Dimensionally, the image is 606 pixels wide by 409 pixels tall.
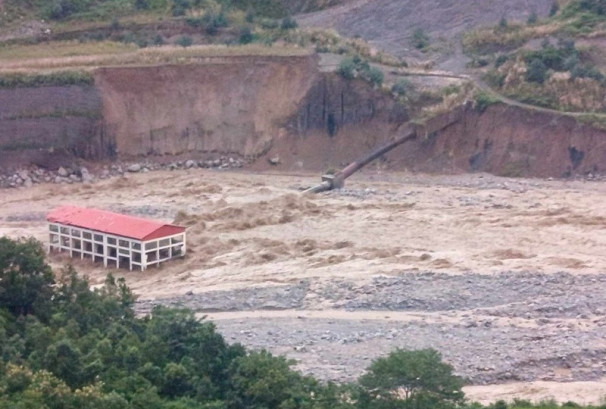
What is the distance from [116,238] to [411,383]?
18219 millimetres

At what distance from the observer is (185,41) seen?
197 ft

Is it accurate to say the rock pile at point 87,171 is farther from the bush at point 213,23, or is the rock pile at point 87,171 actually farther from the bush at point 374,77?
the bush at point 213,23

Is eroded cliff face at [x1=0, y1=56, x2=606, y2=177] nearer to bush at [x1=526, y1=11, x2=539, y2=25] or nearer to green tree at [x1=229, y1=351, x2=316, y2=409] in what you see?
bush at [x1=526, y1=11, x2=539, y2=25]

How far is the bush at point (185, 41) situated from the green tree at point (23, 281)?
31894mm

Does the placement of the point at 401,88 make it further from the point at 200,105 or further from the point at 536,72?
the point at 200,105

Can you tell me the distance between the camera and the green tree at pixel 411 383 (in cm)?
2297

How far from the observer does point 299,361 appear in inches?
1160

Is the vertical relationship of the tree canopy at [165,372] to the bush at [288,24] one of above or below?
below

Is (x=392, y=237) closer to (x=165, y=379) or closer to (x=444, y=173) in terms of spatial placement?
(x=444, y=173)

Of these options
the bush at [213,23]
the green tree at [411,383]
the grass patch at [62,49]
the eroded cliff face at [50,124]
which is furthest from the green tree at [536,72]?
the green tree at [411,383]

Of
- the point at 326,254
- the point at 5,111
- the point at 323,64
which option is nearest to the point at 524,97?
the point at 323,64

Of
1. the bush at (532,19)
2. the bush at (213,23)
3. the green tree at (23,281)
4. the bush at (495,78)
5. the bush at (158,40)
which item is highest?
the bush at (532,19)

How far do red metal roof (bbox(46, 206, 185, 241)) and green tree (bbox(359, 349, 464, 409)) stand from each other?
16.6m

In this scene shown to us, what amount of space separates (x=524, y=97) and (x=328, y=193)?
958 centimetres
